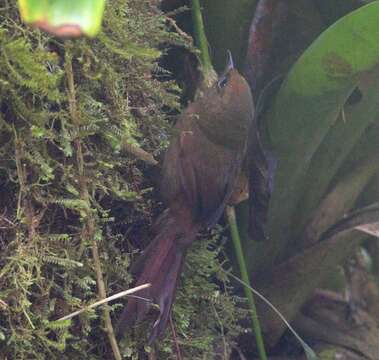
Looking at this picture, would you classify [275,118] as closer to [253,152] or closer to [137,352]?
[253,152]

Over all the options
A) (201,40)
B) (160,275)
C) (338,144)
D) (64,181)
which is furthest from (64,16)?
(338,144)

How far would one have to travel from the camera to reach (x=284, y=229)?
1289 mm

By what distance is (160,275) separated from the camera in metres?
0.93

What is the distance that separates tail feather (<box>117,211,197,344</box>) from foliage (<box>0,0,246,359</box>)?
3 cm

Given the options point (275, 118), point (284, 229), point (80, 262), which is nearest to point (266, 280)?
point (284, 229)

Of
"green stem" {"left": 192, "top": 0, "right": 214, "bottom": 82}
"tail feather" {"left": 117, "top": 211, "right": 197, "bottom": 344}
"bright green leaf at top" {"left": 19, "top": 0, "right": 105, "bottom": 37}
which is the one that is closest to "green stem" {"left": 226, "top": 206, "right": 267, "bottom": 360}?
"tail feather" {"left": 117, "top": 211, "right": 197, "bottom": 344}

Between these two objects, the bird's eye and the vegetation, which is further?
the bird's eye

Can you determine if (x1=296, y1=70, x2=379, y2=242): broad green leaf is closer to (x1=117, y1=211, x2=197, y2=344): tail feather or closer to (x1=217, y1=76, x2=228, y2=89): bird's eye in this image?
(x1=217, y1=76, x2=228, y2=89): bird's eye

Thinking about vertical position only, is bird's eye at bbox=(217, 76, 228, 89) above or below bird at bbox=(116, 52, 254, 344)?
above

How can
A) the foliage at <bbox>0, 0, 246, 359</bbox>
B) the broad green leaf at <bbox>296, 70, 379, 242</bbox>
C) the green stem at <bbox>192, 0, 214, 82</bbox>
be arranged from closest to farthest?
the foliage at <bbox>0, 0, 246, 359</bbox> < the green stem at <bbox>192, 0, 214, 82</bbox> < the broad green leaf at <bbox>296, 70, 379, 242</bbox>

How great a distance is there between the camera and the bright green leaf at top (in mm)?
478

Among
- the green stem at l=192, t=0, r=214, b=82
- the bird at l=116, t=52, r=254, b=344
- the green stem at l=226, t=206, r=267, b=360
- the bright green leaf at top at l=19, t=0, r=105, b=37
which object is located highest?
the green stem at l=192, t=0, r=214, b=82

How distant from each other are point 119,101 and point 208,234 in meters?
0.31

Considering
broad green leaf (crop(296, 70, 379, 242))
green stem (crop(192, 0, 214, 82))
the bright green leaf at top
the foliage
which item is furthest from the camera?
broad green leaf (crop(296, 70, 379, 242))
